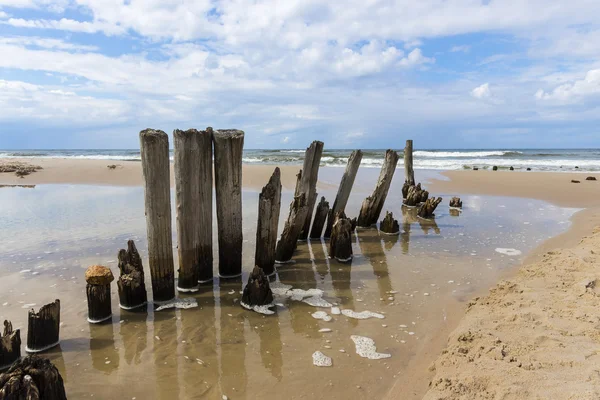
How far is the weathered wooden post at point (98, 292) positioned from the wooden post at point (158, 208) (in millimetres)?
718

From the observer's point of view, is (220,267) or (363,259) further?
(363,259)

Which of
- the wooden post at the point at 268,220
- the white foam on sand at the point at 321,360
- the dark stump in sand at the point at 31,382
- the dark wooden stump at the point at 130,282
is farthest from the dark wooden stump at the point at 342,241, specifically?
the dark stump in sand at the point at 31,382

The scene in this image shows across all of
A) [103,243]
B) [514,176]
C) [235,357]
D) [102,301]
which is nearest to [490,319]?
[235,357]

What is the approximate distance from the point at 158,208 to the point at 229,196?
4.06ft

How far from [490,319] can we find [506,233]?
229 inches

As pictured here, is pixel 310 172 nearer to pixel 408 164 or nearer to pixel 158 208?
pixel 158 208

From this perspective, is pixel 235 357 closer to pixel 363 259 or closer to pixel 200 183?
pixel 200 183

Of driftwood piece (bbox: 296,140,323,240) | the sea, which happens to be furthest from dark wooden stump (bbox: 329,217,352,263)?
the sea

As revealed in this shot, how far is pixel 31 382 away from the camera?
9.54 ft

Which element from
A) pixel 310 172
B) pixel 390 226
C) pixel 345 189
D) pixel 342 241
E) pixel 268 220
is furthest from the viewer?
pixel 345 189

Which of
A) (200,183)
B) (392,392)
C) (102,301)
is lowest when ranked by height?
(392,392)

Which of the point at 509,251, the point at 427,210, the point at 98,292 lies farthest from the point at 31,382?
the point at 427,210

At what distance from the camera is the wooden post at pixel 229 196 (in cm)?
625

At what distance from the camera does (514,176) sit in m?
23.5
